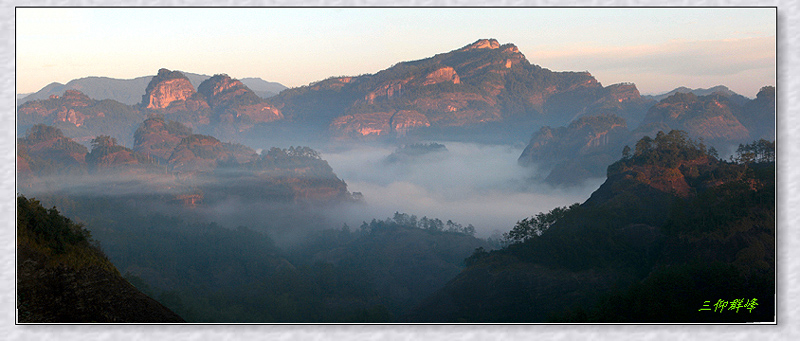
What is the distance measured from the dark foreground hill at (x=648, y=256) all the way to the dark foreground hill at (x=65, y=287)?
85.8ft

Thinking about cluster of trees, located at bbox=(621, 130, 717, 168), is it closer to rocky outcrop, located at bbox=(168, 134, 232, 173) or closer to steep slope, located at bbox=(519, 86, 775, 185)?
steep slope, located at bbox=(519, 86, 775, 185)

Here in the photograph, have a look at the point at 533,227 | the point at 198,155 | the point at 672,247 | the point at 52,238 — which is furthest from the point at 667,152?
the point at 198,155

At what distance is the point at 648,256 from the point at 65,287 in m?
48.7

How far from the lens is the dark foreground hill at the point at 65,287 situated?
2759 cm

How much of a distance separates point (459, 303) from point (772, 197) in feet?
99.8

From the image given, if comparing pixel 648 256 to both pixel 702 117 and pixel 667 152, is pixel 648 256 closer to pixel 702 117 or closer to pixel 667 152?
pixel 667 152

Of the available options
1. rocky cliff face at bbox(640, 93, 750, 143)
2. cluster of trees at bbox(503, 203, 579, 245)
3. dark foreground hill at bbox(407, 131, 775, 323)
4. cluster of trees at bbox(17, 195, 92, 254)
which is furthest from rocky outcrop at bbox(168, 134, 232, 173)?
cluster of trees at bbox(17, 195, 92, 254)

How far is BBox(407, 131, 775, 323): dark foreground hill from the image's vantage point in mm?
36906

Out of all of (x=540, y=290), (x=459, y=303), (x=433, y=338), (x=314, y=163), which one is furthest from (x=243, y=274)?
(x=314, y=163)

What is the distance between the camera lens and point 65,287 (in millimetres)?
27906

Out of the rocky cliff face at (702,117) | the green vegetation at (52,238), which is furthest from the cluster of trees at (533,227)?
the rocky cliff face at (702,117)

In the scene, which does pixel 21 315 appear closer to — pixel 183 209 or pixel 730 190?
pixel 730 190

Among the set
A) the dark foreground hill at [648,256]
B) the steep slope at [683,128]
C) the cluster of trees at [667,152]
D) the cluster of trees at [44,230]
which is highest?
the steep slope at [683,128]

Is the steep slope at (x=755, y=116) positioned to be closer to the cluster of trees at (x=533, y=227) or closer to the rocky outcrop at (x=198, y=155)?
the cluster of trees at (x=533, y=227)
